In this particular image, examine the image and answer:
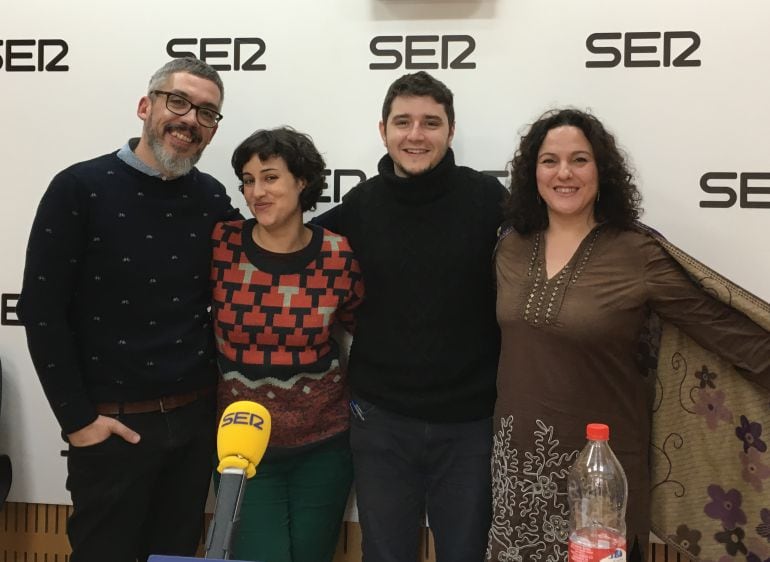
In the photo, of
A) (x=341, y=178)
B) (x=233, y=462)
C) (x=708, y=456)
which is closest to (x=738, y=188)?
(x=708, y=456)

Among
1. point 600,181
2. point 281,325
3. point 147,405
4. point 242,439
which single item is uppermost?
point 600,181

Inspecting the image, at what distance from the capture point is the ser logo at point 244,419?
1.00 metres

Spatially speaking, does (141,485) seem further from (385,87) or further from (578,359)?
(385,87)

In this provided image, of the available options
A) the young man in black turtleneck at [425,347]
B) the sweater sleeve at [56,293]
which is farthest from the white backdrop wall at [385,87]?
the sweater sleeve at [56,293]

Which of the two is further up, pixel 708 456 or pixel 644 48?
pixel 644 48

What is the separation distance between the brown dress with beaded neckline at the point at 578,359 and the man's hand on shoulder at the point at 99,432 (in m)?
1.01

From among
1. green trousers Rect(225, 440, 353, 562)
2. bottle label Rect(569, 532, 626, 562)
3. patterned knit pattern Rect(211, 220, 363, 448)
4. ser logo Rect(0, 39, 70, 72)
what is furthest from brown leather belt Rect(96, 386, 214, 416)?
ser logo Rect(0, 39, 70, 72)

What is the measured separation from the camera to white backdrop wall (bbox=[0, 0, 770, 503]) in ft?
6.61

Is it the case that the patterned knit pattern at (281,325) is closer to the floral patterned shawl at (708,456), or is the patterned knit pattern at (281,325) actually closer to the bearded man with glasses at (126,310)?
the bearded man with glasses at (126,310)

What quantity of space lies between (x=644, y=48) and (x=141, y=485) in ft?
6.68

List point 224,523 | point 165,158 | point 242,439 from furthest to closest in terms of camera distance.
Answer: point 165,158
point 242,439
point 224,523

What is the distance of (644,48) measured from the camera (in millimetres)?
2033

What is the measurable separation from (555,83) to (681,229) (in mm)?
634

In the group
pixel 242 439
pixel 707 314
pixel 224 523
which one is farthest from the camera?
pixel 707 314
